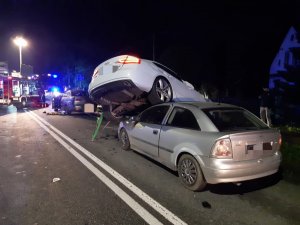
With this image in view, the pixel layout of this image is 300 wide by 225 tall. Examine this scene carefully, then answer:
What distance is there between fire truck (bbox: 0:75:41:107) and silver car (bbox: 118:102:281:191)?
21433 mm

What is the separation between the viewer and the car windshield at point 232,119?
201 inches

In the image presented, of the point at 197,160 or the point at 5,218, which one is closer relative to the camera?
the point at 5,218

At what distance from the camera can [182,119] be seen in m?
5.70

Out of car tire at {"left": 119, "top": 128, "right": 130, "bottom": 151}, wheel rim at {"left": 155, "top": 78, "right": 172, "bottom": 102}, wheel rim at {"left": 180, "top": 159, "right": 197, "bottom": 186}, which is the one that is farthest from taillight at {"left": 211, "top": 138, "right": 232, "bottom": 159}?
wheel rim at {"left": 155, "top": 78, "right": 172, "bottom": 102}

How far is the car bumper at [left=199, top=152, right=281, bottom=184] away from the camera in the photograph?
4.73 m

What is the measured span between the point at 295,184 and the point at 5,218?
4.69 metres

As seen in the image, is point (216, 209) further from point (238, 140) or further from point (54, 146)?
point (54, 146)

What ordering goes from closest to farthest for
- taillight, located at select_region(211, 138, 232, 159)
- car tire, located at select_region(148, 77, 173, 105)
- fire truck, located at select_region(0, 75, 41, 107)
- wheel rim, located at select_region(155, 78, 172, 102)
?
taillight, located at select_region(211, 138, 232, 159) → car tire, located at select_region(148, 77, 173, 105) → wheel rim, located at select_region(155, 78, 172, 102) → fire truck, located at select_region(0, 75, 41, 107)

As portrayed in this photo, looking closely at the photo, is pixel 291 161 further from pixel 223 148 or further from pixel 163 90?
pixel 163 90

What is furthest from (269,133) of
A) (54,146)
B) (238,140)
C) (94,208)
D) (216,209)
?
(54,146)

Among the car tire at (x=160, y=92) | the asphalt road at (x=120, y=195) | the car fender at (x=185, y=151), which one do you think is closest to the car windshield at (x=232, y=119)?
the car fender at (x=185, y=151)

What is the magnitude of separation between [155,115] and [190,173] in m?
1.84

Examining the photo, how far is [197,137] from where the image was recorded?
5.07m

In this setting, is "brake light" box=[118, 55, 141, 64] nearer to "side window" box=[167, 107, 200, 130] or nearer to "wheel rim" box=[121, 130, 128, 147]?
"wheel rim" box=[121, 130, 128, 147]
